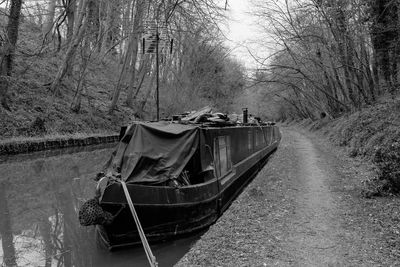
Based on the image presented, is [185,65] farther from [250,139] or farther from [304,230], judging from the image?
[304,230]

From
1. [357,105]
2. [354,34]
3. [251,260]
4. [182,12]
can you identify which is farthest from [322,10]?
[251,260]

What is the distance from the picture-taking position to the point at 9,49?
13.6 meters

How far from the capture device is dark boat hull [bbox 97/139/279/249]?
4.89 metres

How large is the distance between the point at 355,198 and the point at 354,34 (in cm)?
953

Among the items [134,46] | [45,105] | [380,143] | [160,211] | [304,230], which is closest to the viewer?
[304,230]

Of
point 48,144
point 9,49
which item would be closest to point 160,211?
point 48,144

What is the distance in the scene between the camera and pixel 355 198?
20.0 feet

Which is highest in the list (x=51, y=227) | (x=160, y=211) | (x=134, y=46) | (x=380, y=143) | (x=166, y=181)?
(x=134, y=46)

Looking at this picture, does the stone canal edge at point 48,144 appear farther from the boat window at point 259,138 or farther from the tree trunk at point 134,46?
the boat window at point 259,138

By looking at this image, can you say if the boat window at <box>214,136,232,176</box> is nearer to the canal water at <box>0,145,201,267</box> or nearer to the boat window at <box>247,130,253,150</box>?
the canal water at <box>0,145,201,267</box>

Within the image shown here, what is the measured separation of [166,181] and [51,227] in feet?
6.51

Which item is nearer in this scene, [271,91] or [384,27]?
[384,27]

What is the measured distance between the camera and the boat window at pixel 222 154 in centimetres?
699

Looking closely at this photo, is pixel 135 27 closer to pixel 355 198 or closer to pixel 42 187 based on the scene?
pixel 42 187
